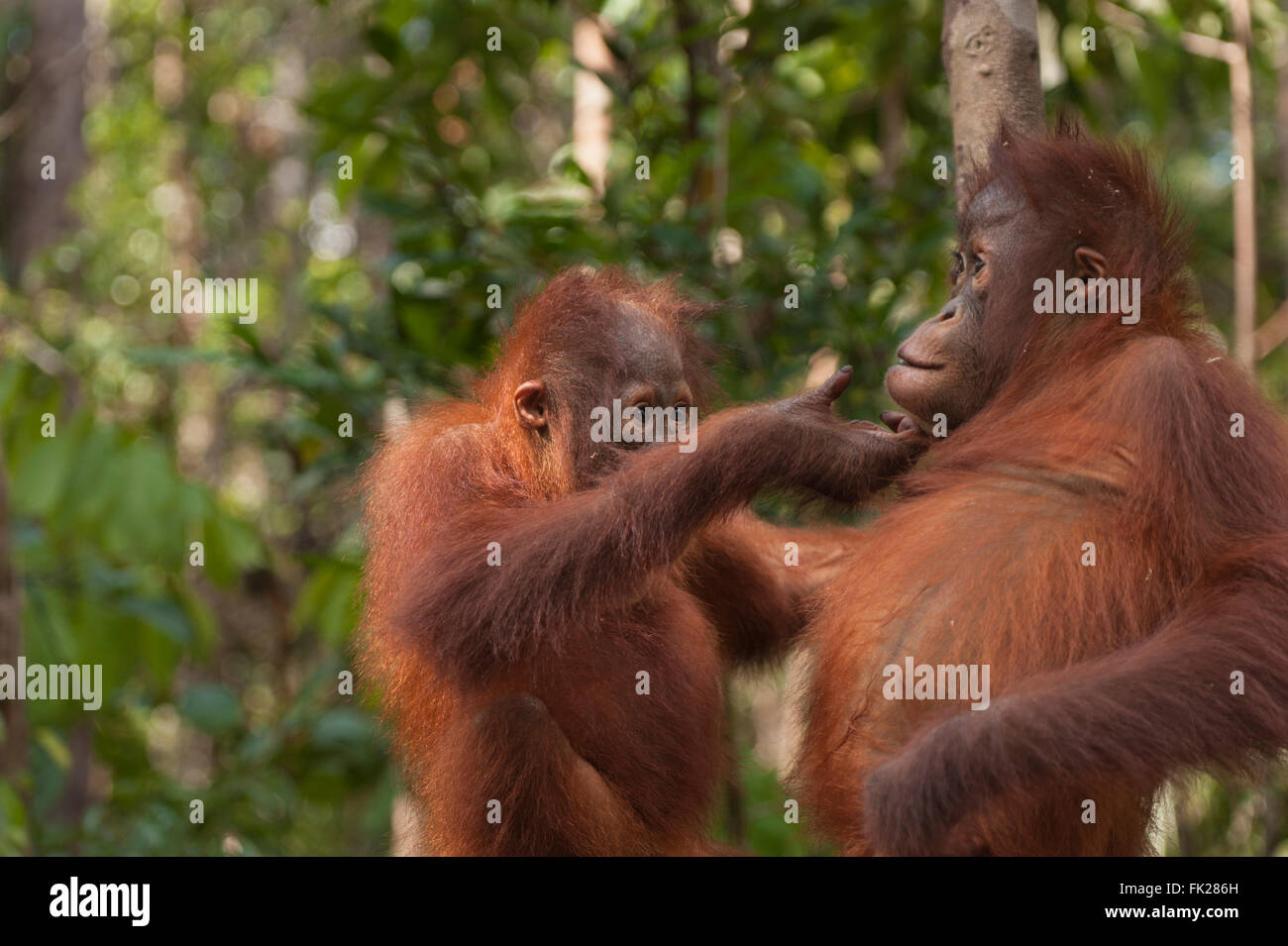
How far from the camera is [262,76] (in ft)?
44.4

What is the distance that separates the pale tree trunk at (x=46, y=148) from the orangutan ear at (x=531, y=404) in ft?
23.7

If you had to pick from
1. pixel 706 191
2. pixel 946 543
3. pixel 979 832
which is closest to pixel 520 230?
pixel 706 191

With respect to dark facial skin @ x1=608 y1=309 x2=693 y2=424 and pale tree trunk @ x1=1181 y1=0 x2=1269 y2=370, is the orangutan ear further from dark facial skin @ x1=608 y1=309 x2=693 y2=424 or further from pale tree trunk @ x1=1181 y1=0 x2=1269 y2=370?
pale tree trunk @ x1=1181 y1=0 x2=1269 y2=370

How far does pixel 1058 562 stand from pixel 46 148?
919 centimetres

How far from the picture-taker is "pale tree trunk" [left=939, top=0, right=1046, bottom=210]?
3158 mm

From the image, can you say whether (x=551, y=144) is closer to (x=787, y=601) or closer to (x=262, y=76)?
(x=262, y=76)

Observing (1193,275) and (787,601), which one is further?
(787,601)

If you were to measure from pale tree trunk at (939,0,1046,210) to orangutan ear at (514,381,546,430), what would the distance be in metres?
1.15

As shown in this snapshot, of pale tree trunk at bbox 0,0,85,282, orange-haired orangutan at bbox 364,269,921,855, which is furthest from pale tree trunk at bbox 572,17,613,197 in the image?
pale tree trunk at bbox 0,0,85,282

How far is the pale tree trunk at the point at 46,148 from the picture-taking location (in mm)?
9641

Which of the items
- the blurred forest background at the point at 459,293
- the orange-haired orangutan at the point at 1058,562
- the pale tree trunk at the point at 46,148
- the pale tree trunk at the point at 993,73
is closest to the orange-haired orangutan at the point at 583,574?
the orange-haired orangutan at the point at 1058,562

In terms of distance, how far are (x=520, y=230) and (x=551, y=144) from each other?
401 inches

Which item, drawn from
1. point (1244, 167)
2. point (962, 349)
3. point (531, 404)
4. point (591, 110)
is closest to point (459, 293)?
point (591, 110)

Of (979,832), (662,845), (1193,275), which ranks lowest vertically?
(662,845)
